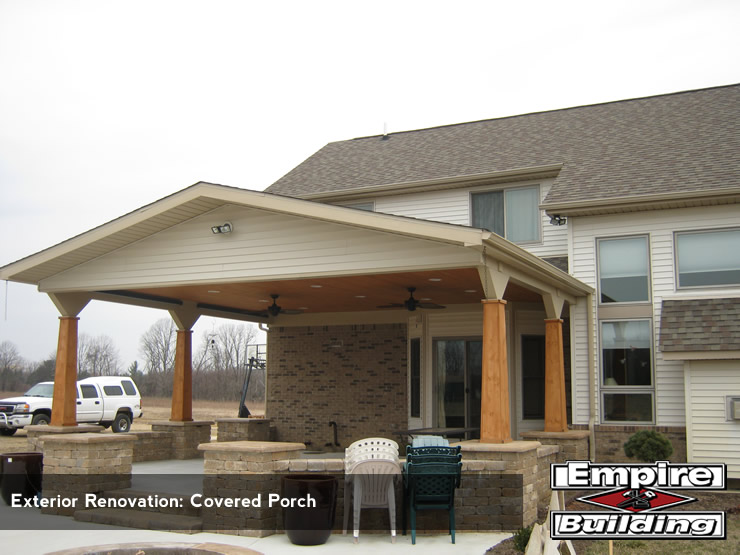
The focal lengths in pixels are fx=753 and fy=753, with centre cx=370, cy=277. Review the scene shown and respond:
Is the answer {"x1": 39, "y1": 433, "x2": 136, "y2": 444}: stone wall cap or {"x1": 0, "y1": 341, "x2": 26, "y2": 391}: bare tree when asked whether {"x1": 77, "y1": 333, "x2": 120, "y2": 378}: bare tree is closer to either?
{"x1": 0, "y1": 341, "x2": 26, "y2": 391}: bare tree

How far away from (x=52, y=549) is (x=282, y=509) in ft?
8.10

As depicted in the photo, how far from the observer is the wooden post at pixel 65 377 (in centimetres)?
1262

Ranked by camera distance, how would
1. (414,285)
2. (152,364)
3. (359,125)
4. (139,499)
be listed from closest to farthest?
1. (139,499)
2. (414,285)
3. (359,125)
4. (152,364)

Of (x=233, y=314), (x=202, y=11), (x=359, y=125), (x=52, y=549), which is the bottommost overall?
(x=52, y=549)

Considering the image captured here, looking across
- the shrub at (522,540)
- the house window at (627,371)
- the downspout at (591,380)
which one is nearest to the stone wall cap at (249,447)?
the shrub at (522,540)

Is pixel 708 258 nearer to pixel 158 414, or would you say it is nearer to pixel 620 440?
pixel 620 440

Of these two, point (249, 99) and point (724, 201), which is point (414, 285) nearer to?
point (724, 201)

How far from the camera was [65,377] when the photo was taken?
41.5ft

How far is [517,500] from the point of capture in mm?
8734

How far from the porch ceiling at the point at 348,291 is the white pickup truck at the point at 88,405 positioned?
9975mm

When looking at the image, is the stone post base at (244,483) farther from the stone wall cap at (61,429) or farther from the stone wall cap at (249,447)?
Result: the stone wall cap at (61,429)

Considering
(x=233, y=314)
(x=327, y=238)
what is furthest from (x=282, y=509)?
(x=233, y=314)

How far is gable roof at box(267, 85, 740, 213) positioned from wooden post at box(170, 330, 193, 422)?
182 inches

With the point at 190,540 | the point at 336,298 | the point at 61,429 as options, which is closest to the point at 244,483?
the point at 190,540
